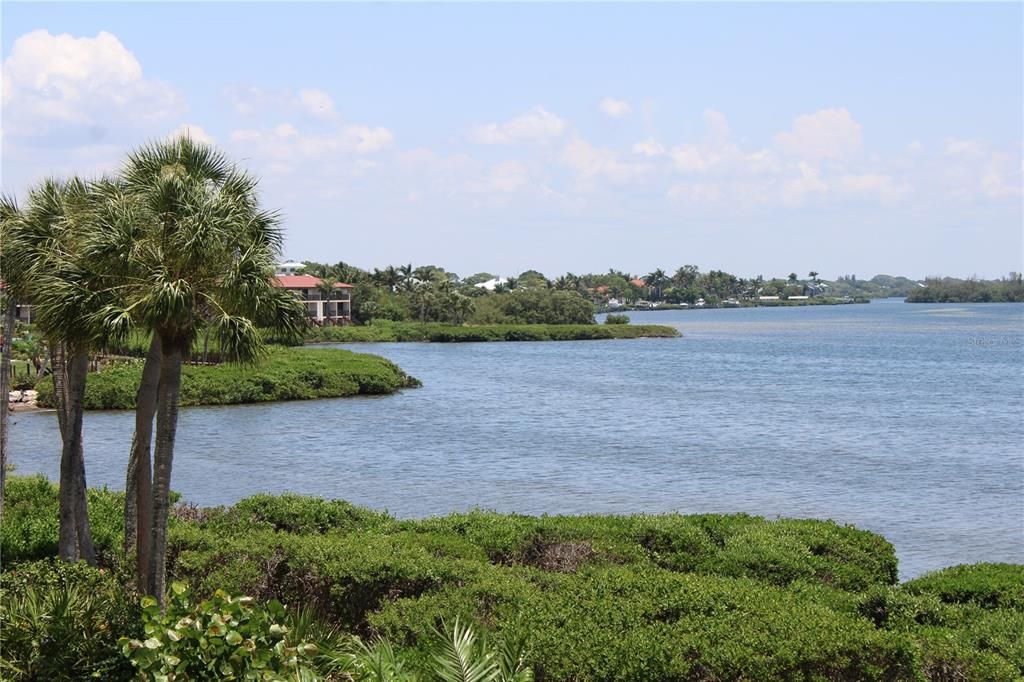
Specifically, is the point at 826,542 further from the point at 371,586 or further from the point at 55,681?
the point at 55,681

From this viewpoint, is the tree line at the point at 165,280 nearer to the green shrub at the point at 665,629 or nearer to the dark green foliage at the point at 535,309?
the green shrub at the point at 665,629

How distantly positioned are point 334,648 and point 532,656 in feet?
6.87

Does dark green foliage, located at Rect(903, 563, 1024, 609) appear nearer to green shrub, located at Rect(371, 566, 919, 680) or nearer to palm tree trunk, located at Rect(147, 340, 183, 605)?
green shrub, located at Rect(371, 566, 919, 680)

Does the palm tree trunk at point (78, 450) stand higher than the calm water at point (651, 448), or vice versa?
the palm tree trunk at point (78, 450)

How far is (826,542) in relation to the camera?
52.2 feet

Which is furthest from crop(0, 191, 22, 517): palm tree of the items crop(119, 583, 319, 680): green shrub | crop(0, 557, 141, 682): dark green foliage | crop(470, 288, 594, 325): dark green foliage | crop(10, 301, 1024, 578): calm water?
crop(470, 288, 594, 325): dark green foliage

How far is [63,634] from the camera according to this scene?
31.1ft

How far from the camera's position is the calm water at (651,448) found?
28744 mm

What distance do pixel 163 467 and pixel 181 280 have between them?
7.59 feet

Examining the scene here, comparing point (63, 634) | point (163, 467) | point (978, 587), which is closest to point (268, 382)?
point (163, 467)

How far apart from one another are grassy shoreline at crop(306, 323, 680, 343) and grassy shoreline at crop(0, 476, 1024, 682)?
9546 centimetres

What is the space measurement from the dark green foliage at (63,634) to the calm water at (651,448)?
16.5 m

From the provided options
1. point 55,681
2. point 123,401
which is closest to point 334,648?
point 55,681

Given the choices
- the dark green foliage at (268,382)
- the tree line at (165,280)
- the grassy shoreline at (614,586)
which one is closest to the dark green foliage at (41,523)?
the grassy shoreline at (614,586)
